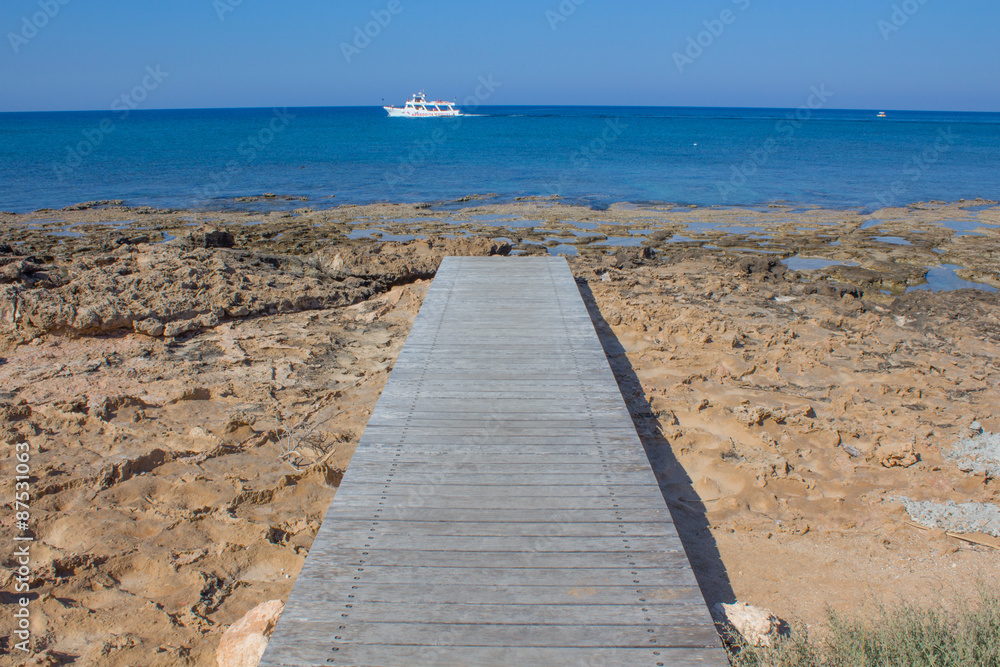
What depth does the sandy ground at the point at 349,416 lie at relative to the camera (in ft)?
13.0

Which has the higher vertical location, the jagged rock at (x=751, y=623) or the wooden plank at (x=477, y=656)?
the wooden plank at (x=477, y=656)

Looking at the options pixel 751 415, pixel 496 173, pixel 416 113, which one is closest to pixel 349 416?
pixel 751 415

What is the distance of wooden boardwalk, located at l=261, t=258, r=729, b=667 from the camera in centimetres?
277

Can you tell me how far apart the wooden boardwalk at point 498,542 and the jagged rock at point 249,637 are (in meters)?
0.33

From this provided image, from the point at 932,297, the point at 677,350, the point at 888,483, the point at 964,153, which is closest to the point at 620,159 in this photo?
the point at 964,153

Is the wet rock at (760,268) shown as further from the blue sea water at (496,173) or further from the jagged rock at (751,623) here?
the blue sea water at (496,173)

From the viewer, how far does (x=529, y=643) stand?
2756 millimetres

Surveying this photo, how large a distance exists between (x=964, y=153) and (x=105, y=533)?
53391 mm

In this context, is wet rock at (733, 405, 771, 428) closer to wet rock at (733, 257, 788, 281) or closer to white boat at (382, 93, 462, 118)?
wet rock at (733, 257, 788, 281)

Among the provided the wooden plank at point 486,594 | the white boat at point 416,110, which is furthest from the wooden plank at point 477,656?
the white boat at point 416,110

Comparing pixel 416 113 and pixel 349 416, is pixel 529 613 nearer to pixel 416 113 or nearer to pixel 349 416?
pixel 349 416

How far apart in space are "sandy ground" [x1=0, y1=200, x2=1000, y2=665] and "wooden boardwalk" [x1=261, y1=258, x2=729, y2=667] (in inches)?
31.1

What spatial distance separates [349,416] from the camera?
238 inches

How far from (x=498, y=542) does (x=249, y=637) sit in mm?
1356
